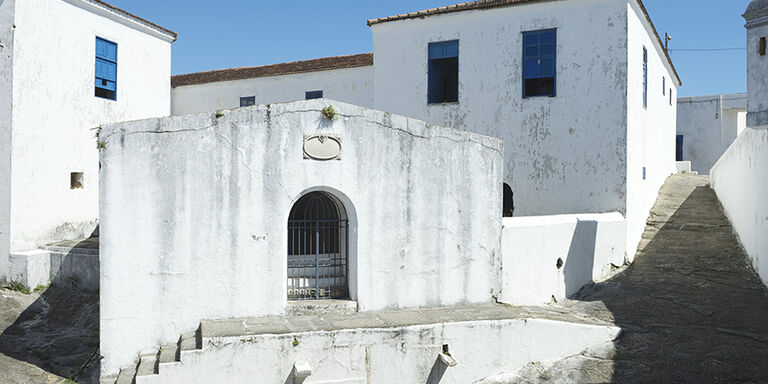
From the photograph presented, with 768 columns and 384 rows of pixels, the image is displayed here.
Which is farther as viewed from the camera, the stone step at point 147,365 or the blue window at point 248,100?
the blue window at point 248,100

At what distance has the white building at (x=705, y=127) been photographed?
24172 mm

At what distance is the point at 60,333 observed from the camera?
32.1 feet

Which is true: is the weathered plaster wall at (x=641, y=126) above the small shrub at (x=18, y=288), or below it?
above

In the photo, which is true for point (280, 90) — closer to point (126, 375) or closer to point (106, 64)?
point (106, 64)

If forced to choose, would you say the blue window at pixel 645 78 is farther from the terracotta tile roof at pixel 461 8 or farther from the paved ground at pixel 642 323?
the paved ground at pixel 642 323

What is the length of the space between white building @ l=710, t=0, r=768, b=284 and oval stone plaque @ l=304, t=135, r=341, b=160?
554 cm

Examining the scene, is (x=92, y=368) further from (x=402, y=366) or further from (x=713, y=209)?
(x=713, y=209)

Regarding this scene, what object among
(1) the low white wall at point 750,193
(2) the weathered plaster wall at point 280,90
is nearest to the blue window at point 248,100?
(2) the weathered plaster wall at point 280,90

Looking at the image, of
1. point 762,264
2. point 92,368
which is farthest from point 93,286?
point 762,264

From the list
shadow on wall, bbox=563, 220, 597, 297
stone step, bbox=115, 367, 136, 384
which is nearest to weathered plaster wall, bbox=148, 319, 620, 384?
stone step, bbox=115, 367, 136, 384

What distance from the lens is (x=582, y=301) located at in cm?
1027

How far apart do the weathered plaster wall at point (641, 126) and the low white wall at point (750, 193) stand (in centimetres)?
187

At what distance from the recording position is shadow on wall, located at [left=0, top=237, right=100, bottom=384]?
8.55 metres

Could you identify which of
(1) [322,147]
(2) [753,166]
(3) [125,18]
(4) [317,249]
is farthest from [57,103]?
(2) [753,166]
